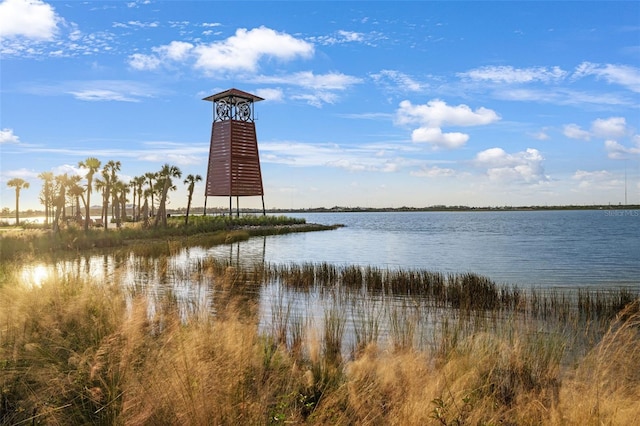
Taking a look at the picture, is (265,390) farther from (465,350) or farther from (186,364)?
(465,350)

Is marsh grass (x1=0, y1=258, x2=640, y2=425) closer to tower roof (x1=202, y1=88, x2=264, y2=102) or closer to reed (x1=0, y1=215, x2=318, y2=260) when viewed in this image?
reed (x1=0, y1=215, x2=318, y2=260)

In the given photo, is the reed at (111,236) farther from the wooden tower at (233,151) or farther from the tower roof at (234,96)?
the tower roof at (234,96)

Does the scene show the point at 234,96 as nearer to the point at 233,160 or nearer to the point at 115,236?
the point at 233,160

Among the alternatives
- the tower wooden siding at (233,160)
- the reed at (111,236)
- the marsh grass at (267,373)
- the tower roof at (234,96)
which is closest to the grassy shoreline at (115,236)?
the reed at (111,236)

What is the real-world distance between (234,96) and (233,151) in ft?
24.0

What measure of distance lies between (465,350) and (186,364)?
485 cm

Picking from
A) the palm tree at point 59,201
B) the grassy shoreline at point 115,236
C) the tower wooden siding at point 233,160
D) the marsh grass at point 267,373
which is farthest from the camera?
the tower wooden siding at point 233,160

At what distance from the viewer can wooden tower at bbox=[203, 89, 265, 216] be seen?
5462cm

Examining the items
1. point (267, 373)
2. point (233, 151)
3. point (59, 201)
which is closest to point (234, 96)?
point (233, 151)

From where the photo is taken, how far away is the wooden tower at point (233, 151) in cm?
5462

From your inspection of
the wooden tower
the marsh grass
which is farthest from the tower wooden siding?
the marsh grass

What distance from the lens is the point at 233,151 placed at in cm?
5441

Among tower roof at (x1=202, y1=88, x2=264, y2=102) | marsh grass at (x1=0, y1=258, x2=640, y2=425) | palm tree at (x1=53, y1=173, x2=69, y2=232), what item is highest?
tower roof at (x1=202, y1=88, x2=264, y2=102)

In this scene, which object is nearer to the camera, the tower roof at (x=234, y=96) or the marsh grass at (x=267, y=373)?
the marsh grass at (x=267, y=373)
